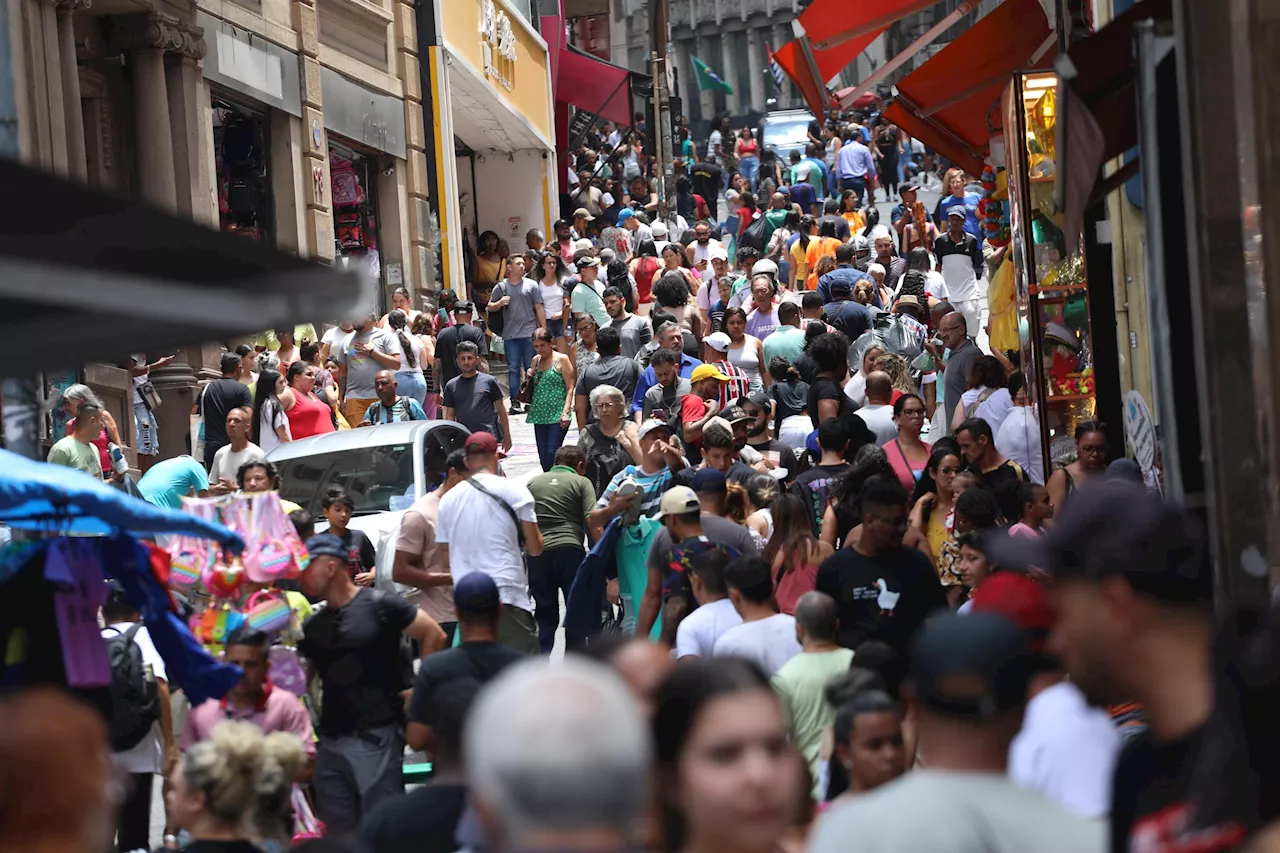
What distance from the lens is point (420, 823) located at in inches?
249

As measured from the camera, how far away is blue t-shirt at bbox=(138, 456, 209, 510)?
→ 1352 cm

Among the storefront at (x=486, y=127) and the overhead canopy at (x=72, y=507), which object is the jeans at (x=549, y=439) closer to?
the overhead canopy at (x=72, y=507)

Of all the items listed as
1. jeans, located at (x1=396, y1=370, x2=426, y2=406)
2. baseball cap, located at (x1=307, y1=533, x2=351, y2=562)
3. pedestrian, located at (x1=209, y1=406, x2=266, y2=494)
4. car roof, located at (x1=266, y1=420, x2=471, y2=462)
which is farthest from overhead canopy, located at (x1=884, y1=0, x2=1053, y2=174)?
baseball cap, located at (x1=307, y1=533, x2=351, y2=562)

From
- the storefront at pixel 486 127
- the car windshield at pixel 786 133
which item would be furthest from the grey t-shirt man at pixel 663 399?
→ the car windshield at pixel 786 133

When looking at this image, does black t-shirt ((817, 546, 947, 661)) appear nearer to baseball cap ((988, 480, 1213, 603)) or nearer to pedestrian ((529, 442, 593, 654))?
pedestrian ((529, 442, 593, 654))

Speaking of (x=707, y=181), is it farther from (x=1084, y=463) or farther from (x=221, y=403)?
(x=1084, y=463)

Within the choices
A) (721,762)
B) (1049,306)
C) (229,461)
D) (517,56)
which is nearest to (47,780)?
(721,762)

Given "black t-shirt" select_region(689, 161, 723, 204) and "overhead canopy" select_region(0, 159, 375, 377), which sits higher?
"black t-shirt" select_region(689, 161, 723, 204)

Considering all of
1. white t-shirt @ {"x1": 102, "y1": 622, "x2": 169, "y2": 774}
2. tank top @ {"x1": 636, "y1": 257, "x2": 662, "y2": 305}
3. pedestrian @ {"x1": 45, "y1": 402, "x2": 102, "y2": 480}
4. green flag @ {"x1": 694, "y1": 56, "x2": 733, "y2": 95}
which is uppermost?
green flag @ {"x1": 694, "y1": 56, "x2": 733, "y2": 95}

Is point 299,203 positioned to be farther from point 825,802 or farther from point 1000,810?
point 1000,810

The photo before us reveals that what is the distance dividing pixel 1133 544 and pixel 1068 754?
139 centimetres

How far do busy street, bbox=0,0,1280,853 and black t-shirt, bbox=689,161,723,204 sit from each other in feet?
43.9

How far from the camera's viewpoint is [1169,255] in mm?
6949

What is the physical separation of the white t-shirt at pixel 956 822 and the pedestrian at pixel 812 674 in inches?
134
